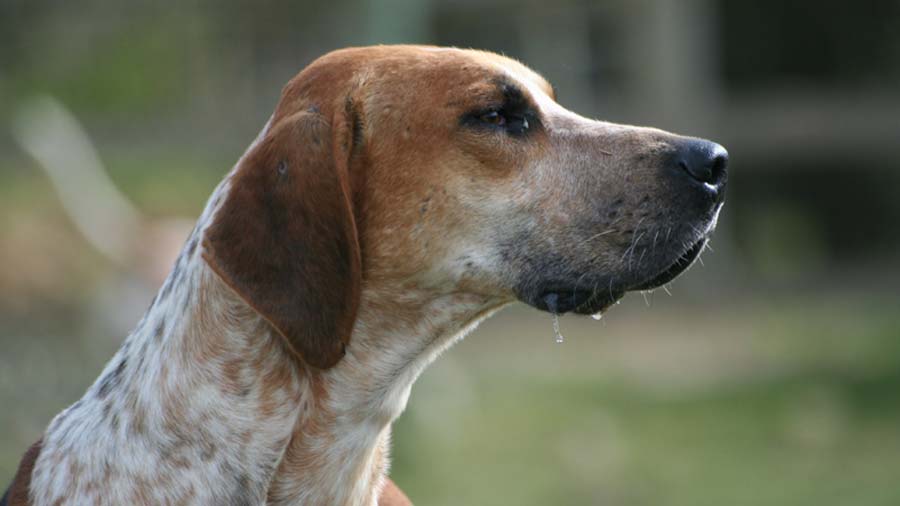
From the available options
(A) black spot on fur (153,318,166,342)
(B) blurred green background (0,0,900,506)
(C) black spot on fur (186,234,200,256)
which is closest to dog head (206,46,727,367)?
(C) black spot on fur (186,234,200,256)

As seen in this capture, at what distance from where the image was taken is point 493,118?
366 centimetres

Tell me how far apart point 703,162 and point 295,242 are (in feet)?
3.43

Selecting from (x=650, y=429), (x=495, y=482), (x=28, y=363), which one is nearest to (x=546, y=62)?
(x=650, y=429)

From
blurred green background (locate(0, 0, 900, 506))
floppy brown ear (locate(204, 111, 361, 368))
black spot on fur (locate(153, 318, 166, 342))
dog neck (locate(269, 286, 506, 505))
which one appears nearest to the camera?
floppy brown ear (locate(204, 111, 361, 368))

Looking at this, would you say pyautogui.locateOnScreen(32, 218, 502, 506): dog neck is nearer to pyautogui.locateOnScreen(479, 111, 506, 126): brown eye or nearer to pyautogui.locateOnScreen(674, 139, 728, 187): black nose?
pyautogui.locateOnScreen(479, 111, 506, 126): brown eye

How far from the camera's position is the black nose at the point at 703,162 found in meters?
3.53

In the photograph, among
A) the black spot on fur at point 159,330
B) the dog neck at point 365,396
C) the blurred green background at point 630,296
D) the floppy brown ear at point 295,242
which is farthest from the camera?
the blurred green background at point 630,296

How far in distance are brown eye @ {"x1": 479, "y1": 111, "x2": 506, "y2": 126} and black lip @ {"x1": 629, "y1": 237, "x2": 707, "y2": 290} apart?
56cm

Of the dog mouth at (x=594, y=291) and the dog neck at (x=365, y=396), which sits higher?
the dog mouth at (x=594, y=291)

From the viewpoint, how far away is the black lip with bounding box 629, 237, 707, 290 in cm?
360

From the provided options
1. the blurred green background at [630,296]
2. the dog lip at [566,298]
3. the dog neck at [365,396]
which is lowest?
the blurred green background at [630,296]

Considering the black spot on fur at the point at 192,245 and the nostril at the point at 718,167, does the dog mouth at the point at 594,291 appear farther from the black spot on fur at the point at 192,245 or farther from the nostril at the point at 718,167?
the black spot on fur at the point at 192,245

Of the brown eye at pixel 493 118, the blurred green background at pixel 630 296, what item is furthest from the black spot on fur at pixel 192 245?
the blurred green background at pixel 630 296

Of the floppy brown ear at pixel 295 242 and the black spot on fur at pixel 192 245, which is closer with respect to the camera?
the floppy brown ear at pixel 295 242
